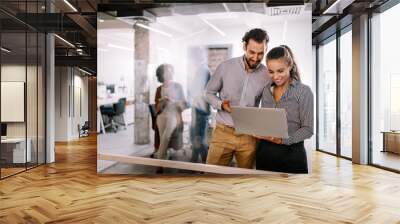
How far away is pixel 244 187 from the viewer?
16.9 feet

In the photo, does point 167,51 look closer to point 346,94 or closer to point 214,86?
point 214,86

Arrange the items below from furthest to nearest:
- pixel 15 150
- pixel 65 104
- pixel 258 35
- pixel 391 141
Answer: pixel 65 104
pixel 391 141
pixel 15 150
pixel 258 35

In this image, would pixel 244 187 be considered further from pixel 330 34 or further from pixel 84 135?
pixel 84 135

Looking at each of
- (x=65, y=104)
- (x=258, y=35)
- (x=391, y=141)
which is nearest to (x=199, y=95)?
(x=258, y=35)

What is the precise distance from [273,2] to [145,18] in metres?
2.07

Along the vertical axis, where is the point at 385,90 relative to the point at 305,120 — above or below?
above

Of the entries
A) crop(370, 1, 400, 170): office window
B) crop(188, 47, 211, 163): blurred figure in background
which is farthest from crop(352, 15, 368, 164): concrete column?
crop(188, 47, 211, 163): blurred figure in background

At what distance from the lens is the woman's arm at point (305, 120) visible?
584 centimetres

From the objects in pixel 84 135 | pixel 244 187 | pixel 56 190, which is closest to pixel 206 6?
pixel 244 187

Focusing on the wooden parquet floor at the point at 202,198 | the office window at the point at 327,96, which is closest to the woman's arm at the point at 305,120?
the wooden parquet floor at the point at 202,198

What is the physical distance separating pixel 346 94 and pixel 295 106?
9.71 feet

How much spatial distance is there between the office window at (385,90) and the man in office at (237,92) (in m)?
2.40

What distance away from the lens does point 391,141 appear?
663cm

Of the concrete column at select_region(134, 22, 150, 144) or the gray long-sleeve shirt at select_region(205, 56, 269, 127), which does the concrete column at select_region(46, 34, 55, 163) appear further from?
the gray long-sleeve shirt at select_region(205, 56, 269, 127)
